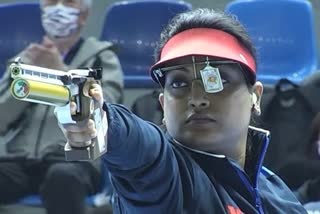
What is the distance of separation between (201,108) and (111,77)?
72.0 inches

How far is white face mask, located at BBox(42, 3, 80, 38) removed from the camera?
3301 millimetres

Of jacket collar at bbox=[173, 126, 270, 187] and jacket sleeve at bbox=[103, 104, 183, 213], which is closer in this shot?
jacket sleeve at bbox=[103, 104, 183, 213]

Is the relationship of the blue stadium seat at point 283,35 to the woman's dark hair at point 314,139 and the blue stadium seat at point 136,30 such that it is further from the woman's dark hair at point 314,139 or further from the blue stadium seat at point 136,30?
the woman's dark hair at point 314,139

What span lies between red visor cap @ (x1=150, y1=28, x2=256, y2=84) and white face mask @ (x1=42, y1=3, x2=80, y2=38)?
190cm

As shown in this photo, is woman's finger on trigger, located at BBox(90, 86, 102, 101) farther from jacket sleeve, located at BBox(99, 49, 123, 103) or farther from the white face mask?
the white face mask

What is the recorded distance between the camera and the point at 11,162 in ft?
9.87

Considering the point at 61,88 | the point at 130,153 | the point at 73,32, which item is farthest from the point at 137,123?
the point at 73,32

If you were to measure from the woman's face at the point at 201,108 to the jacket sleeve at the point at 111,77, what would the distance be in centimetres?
172

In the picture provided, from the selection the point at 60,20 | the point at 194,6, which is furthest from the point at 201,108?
the point at 194,6

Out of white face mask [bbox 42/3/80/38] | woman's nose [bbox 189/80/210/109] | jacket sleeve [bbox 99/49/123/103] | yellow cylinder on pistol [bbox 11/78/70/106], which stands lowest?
jacket sleeve [bbox 99/49/123/103]

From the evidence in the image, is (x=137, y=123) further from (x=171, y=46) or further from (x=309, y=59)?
(x=309, y=59)

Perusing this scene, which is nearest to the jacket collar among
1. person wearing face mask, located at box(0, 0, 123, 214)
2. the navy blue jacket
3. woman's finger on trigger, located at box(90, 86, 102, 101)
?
the navy blue jacket

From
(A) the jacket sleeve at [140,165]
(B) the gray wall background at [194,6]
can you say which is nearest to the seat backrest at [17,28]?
(B) the gray wall background at [194,6]

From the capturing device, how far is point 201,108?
4.28 ft
